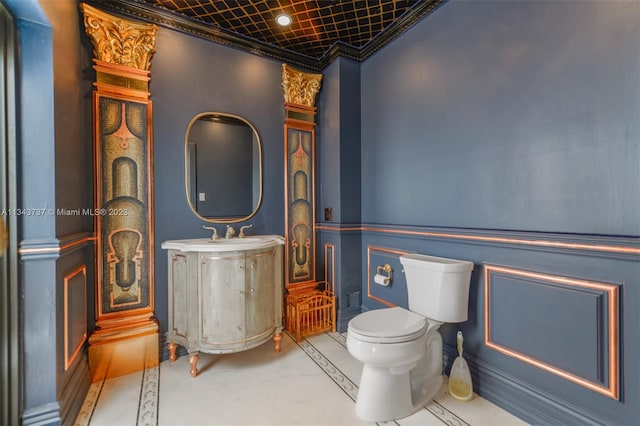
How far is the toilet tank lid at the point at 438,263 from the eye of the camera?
5.36ft

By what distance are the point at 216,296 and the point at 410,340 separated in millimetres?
1196

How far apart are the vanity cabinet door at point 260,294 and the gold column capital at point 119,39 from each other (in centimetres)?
155

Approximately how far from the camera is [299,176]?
2.66 meters

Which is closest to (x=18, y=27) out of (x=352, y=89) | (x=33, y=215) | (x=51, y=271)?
(x=33, y=215)

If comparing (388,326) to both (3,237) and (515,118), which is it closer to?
(515,118)

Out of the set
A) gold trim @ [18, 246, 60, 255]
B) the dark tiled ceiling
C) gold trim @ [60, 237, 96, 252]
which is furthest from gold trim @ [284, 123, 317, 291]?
gold trim @ [18, 246, 60, 255]

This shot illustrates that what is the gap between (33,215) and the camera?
1.34m

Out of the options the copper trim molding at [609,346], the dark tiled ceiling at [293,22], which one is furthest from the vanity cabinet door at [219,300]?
the dark tiled ceiling at [293,22]

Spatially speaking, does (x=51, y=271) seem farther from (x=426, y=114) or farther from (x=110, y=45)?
(x=426, y=114)

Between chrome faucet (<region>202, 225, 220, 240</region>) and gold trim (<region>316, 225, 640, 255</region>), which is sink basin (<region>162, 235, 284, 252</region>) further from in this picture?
gold trim (<region>316, 225, 640, 255</region>)

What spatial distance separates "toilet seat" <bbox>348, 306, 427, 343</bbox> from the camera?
143cm

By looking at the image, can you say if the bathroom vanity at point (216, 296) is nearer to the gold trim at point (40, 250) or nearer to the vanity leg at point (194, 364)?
the vanity leg at point (194, 364)

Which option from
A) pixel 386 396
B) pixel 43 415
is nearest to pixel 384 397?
pixel 386 396

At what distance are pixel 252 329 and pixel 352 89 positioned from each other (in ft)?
7.03
